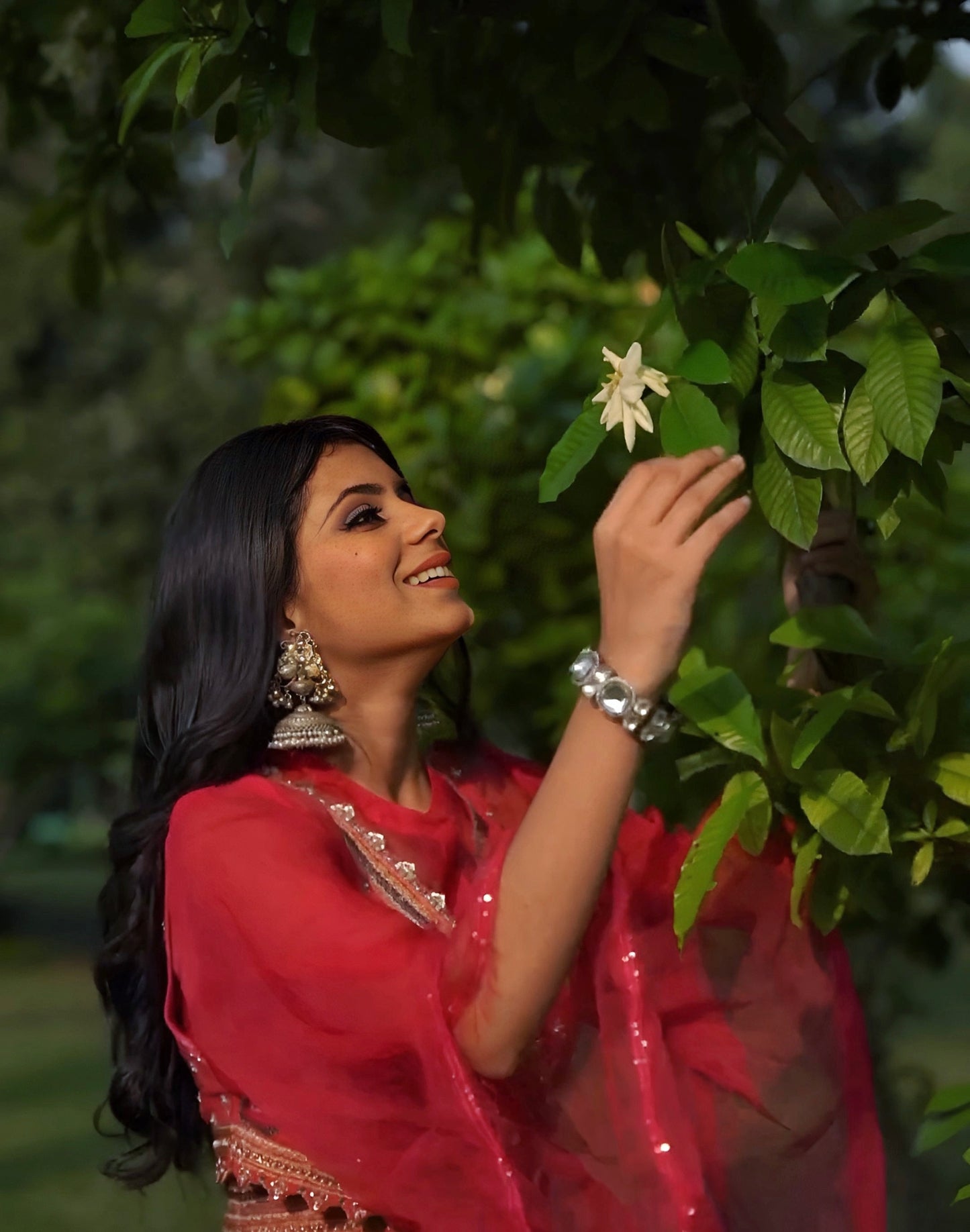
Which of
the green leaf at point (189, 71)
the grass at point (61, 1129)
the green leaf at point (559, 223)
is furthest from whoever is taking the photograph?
the grass at point (61, 1129)

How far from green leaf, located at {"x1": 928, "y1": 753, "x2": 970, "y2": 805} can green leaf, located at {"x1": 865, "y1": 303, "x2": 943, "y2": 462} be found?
1.38 ft

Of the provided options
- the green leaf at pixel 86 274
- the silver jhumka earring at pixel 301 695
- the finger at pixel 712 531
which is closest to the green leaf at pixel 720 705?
the finger at pixel 712 531

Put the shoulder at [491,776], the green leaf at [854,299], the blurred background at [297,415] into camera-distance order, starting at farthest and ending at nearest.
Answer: the blurred background at [297,415]
the shoulder at [491,776]
the green leaf at [854,299]

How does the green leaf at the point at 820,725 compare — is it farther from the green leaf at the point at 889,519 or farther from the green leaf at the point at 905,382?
the green leaf at the point at 905,382

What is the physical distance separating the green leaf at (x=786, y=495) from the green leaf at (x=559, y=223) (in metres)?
0.98

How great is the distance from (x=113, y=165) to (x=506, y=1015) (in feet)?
5.29

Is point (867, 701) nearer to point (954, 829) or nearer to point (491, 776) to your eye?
point (954, 829)

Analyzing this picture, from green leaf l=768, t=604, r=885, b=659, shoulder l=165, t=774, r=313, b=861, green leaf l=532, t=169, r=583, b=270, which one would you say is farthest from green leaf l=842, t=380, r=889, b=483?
green leaf l=532, t=169, r=583, b=270

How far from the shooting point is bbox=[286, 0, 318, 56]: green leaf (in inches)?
72.5

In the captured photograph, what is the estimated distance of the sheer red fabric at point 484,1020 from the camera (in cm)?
183

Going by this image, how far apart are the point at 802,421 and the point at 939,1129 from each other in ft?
2.46

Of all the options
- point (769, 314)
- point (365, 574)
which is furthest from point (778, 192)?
point (365, 574)

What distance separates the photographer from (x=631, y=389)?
64.5 inches

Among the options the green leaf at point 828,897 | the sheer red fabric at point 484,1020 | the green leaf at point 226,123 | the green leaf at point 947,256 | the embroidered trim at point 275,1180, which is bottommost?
the embroidered trim at point 275,1180
